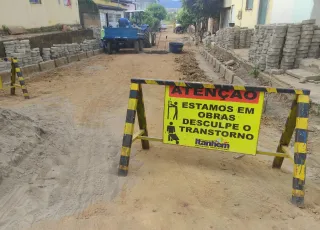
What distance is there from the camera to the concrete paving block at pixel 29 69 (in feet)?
31.9

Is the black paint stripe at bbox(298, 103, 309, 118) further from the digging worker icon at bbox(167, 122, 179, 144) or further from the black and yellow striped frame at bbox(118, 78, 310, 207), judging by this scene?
the digging worker icon at bbox(167, 122, 179, 144)

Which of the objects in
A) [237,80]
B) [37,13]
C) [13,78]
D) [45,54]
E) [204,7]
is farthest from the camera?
[204,7]

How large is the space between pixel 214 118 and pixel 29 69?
894 centimetres

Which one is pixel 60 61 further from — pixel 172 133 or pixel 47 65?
pixel 172 133

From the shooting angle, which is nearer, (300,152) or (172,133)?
(300,152)

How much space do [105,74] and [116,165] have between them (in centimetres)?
760

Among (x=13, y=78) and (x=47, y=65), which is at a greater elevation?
(x=13, y=78)

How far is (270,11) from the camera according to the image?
11.0 meters

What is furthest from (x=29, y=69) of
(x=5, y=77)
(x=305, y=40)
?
(x=305, y=40)

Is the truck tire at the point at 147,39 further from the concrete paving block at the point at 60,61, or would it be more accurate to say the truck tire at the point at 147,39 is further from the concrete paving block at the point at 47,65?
the concrete paving block at the point at 47,65

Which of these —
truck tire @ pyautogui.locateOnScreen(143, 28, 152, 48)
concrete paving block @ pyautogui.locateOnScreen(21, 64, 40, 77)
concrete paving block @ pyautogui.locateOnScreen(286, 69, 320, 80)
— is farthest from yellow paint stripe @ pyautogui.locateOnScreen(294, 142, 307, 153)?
truck tire @ pyautogui.locateOnScreen(143, 28, 152, 48)

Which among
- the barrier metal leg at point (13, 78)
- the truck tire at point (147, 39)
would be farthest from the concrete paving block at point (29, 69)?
the truck tire at point (147, 39)

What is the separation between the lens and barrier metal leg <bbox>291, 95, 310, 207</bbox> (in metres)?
2.84

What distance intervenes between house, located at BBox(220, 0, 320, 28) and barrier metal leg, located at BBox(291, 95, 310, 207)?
22.6 ft
